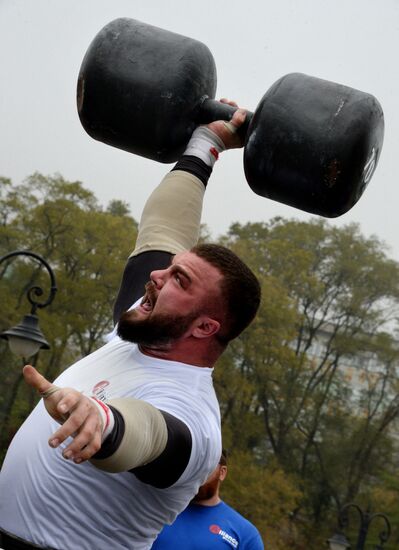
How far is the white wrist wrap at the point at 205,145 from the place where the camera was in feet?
12.2

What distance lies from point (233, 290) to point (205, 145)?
0.92 m

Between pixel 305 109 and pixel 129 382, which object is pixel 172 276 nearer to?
pixel 129 382

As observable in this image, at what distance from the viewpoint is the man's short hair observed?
298 cm

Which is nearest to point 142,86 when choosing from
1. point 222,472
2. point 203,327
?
point 203,327

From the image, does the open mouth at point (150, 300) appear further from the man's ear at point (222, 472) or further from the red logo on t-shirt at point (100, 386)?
the man's ear at point (222, 472)

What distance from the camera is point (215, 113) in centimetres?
373

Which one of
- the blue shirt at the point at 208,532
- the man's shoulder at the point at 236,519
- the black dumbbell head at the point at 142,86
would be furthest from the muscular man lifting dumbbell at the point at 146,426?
the man's shoulder at the point at 236,519

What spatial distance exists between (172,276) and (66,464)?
2.18 ft

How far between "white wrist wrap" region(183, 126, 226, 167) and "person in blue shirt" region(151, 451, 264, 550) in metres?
1.53

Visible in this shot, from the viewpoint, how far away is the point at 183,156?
12.3ft

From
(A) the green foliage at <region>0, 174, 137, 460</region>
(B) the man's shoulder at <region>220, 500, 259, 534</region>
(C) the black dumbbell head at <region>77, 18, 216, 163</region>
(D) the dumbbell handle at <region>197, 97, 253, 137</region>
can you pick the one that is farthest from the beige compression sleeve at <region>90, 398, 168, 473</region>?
(A) the green foliage at <region>0, 174, 137, 460</region>

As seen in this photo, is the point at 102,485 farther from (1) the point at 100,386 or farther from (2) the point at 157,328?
(2) the point at 157,328

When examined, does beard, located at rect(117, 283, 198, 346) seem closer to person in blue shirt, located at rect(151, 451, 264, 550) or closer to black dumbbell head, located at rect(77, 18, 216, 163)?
black dumbbell head, located at rect(77, 18, 216, 163)

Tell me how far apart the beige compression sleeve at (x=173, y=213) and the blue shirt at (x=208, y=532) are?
55.9 inches
